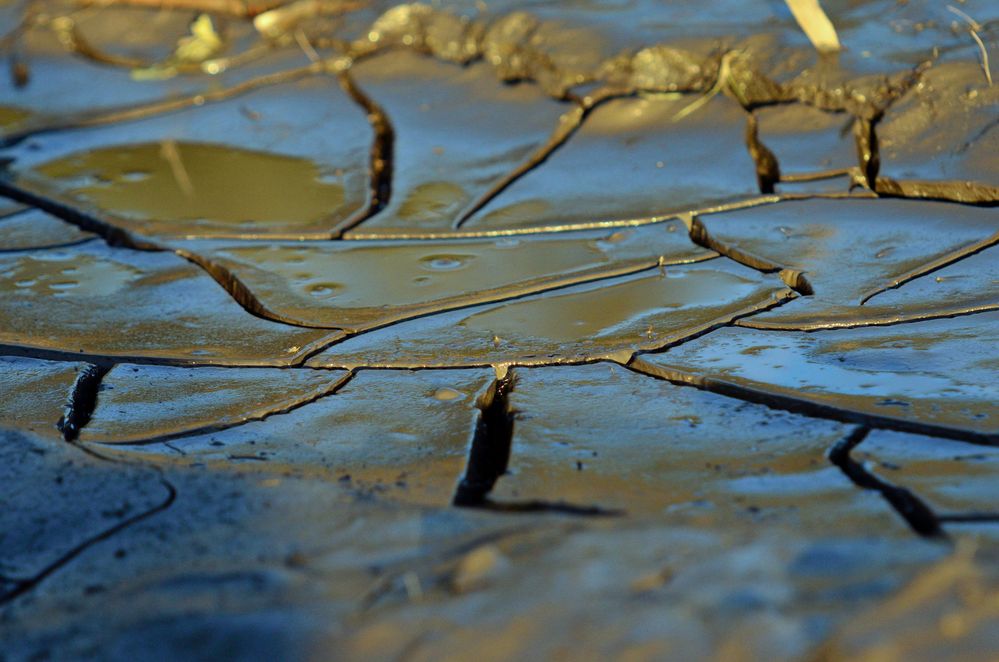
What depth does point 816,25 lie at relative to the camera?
11.1 feet

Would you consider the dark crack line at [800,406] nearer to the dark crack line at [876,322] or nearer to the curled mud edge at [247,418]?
the dark crack line at [876,322]

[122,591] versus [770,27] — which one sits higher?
[770,27]

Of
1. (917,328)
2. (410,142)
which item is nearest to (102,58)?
(410,142)

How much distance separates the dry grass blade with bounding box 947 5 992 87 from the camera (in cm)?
315

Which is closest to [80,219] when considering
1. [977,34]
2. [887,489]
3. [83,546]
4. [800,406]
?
[83,546]

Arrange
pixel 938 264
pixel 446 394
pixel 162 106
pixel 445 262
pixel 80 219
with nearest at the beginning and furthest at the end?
pixel 446 394 → pixel 938 264 → pixel 445 262 → pixel 80 219 → pixel 162 106

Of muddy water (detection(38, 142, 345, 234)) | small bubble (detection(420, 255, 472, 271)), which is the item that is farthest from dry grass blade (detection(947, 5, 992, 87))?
muddy water (detection(38, 142, 345, 234))

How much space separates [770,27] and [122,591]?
8.99ft

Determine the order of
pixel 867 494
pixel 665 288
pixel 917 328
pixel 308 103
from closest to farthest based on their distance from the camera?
pixel 867 494 → pixel 917 328 → pixel 665 288 → pixel 308 103

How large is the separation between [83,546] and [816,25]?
2585 millimetres

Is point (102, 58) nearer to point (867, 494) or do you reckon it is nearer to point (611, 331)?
point (611, 331)

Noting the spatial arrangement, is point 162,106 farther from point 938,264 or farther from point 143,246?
point 938,264

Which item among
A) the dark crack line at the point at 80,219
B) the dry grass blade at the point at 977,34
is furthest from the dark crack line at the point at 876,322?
the dark crack line at the point at 80,219

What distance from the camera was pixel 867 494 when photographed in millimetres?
1646
